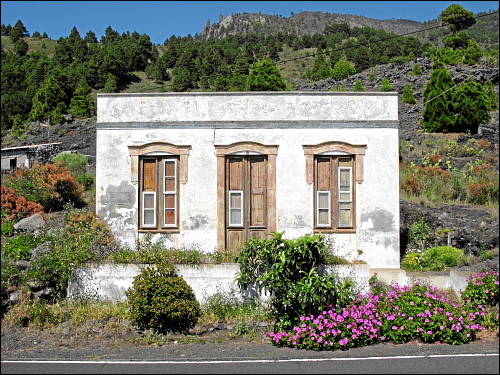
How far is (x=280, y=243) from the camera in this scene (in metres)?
11.8

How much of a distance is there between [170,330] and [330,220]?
496 cm

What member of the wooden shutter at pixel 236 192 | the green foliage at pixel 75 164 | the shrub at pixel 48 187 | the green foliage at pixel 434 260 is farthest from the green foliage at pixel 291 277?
the green foliage at pixel 75 164

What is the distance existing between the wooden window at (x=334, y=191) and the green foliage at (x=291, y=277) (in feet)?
4.69

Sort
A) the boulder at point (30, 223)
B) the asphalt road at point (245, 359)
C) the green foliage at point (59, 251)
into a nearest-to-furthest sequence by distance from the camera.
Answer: the asphalt road at point (245, 359) < the green foliage at point (59, 251) < the boulder at point (30, 223)

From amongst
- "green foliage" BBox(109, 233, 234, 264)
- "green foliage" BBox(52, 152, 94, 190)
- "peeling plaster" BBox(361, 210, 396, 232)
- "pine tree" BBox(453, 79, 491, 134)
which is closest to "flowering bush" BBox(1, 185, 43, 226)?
"green foliage" BBox(109, 233, 234, 264)

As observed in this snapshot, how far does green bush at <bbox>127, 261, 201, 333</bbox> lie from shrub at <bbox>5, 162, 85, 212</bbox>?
592 centimetres

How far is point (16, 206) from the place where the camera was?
15492 millimetres

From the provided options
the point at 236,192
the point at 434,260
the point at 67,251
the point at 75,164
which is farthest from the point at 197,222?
the point at 75,164

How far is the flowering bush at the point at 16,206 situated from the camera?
50.2 feet

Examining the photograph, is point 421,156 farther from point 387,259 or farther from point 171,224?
point 171,224

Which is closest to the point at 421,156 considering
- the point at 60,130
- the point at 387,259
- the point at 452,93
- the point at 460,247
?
the point at 452,93

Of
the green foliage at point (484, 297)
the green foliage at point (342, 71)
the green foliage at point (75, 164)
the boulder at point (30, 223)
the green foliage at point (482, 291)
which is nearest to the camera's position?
the green foliage at point (484, 297)

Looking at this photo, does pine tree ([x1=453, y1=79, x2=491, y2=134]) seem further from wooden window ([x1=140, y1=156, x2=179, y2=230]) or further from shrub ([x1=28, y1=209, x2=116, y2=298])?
shrub ([x1=28, y1=209, x2=116, y2=298])

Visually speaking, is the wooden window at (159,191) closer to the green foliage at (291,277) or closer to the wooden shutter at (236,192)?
the wooden shutter at (236,192)
